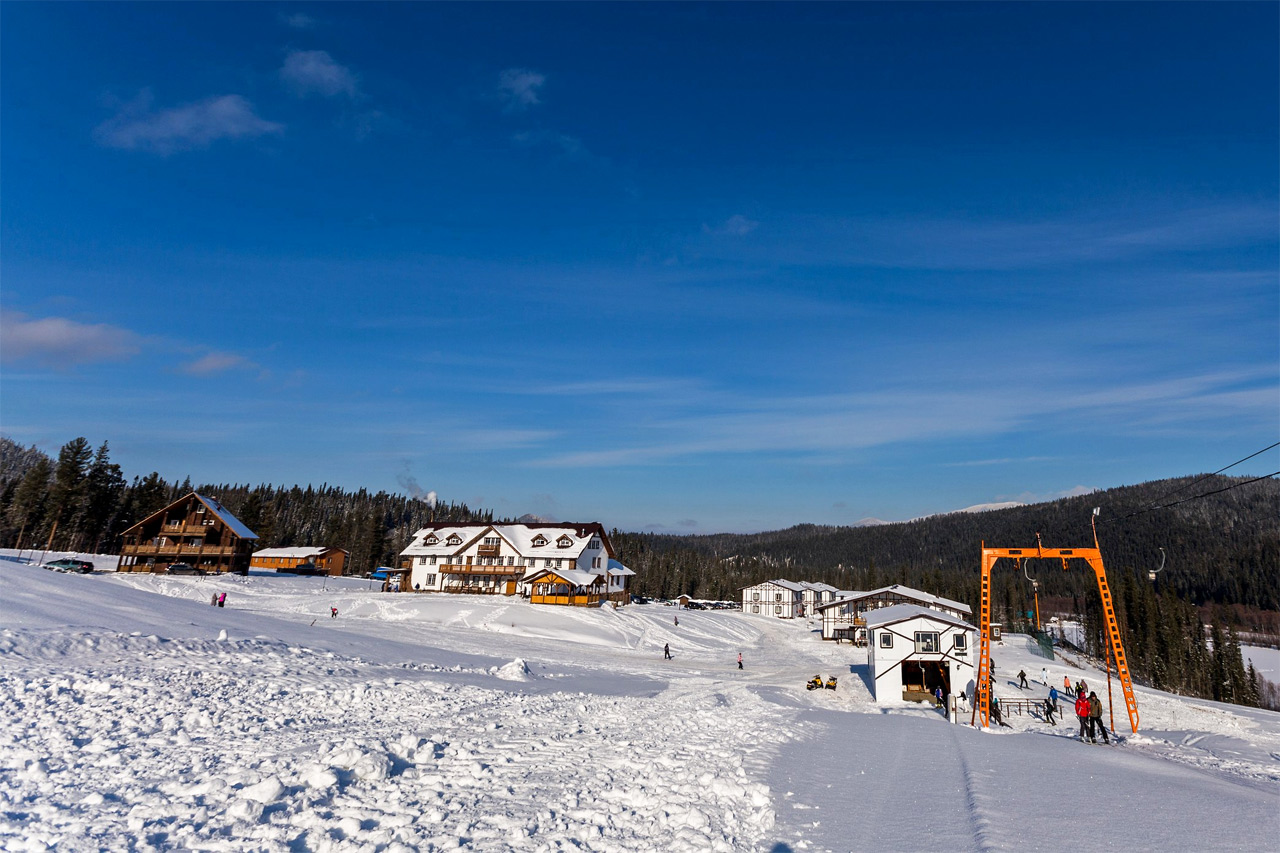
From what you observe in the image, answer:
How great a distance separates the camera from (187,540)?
2955 inches

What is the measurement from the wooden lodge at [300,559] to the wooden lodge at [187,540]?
23493 millimetres

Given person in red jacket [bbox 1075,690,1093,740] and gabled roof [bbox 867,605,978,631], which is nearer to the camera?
person in red jacket [bbox 1075,690,1093,740]

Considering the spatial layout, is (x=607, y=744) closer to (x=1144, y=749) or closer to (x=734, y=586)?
(x=1144, y=749)

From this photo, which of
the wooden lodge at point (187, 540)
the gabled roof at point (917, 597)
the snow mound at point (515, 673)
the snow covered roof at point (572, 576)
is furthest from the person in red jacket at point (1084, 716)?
the wooden lodge at point (187, 540)

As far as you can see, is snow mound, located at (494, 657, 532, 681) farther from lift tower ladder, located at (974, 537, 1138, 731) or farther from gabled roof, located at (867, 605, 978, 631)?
gabled roof, located at (867, 605, 978, 631)

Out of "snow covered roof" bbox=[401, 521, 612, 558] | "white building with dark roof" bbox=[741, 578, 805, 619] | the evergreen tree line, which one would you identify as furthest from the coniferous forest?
"snow covered roof" bbox=[401, 521, 612, 558]

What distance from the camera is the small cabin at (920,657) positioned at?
37.9m

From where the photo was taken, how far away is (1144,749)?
20000 mm

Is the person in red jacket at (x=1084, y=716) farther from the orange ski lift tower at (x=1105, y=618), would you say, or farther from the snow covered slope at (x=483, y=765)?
the orange ski lift tower at (x=1105, y=618)

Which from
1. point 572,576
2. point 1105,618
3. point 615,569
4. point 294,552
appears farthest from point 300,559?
point 1105,618

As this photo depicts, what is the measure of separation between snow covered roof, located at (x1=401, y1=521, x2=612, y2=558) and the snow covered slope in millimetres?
57366

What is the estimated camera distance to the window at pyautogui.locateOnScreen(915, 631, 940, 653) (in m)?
38.2

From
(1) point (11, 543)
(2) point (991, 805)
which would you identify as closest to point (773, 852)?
(2) point (991, 805)

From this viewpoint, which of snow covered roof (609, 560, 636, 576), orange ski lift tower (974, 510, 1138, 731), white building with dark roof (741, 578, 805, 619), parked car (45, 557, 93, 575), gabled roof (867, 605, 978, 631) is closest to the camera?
orange ski lift tower (974, 510, 1138, 731)
